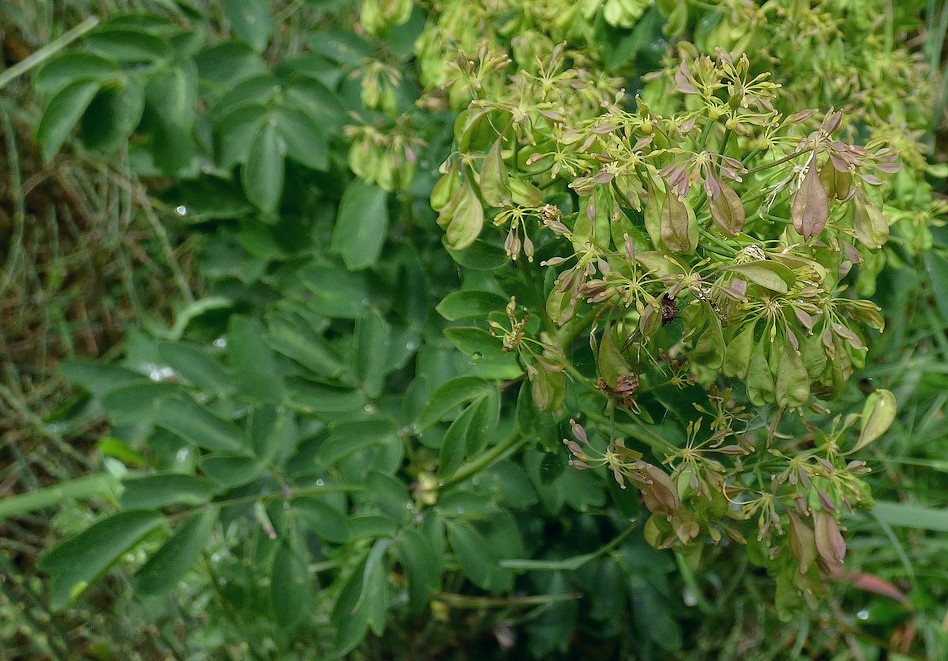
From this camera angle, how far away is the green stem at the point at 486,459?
1.04 meters

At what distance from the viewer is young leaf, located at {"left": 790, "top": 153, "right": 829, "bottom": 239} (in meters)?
0.70

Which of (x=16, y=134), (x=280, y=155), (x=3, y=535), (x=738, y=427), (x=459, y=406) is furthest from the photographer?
(x=16, y=134)

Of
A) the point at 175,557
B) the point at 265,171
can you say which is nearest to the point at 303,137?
the point at 265,171

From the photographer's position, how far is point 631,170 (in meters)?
0.73

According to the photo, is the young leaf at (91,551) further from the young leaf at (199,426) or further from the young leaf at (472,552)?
the young leaf at (472,552)

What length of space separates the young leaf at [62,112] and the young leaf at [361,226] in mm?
419

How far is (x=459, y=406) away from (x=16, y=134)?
1.65 metres

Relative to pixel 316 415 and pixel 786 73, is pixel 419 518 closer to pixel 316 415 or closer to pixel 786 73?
pixel 316 415

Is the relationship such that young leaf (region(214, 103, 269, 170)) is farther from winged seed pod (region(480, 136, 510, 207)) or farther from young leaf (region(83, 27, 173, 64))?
winged seed pod (region(480, 136, 510, 207))

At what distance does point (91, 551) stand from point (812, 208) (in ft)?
3.06

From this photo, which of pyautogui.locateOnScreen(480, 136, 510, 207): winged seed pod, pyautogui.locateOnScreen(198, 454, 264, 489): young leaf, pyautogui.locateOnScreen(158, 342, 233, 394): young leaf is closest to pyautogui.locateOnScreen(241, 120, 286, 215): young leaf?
pyautogui.locateOnScreen(158, 342, 233, 394): young leaf

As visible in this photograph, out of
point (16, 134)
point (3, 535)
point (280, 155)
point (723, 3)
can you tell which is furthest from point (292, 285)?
point (16, 134)

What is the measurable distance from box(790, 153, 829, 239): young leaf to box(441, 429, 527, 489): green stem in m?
0.41

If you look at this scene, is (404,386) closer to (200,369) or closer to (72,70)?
(200,369)
